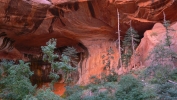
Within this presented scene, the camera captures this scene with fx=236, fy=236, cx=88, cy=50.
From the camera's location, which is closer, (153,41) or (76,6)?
(153,41)

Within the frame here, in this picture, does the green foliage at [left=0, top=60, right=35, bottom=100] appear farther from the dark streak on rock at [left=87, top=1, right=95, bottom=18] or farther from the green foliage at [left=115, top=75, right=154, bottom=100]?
the dark streak on rock at [left=87, top=1, right=95, bottom=18]

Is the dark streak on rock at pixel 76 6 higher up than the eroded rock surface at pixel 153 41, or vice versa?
the dark streak on rock at pixel 76 6

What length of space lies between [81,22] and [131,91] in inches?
312

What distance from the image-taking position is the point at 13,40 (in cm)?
1642

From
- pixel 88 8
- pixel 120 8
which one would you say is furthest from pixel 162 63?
pixel 88 8

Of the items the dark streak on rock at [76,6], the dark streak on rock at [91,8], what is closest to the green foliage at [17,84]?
the dark streak on rock at [76,6]

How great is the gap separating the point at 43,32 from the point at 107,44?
172 inches

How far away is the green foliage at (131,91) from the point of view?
25.0 ft

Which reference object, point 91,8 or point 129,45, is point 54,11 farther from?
point 129,45

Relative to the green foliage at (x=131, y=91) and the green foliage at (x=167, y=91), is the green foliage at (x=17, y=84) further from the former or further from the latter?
the green foliage at (x=167, y=91)

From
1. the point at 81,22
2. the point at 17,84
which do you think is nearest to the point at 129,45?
the point at 81,22

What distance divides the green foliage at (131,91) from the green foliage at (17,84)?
4486 millimetres

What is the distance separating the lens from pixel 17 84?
35.3 feet

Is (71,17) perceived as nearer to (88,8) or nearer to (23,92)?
(88,8)
